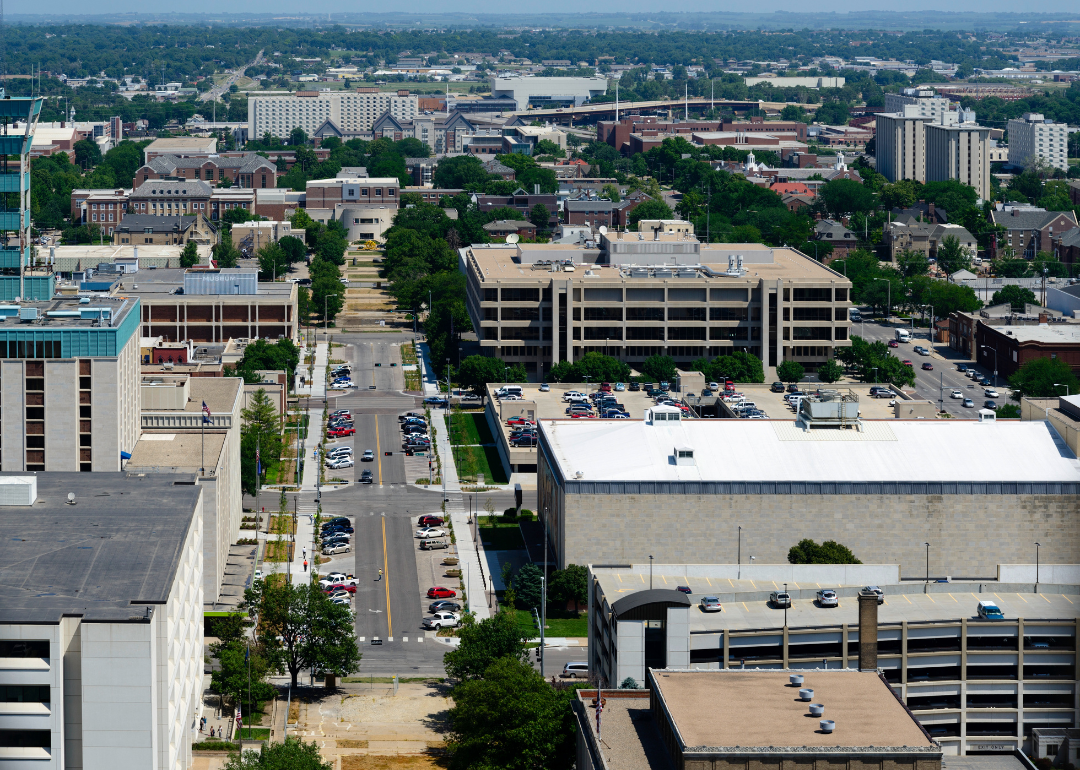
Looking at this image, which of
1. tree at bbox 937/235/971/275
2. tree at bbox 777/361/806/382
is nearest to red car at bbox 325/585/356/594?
tree at bbox 777/361/806/382

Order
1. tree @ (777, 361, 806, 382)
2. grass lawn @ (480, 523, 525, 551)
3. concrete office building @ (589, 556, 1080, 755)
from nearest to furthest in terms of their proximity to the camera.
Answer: concrete office building @ (589, 556, 1080, 755), grass lawn @ (480, 523, 525, 551), tree @ (777, 361, 806, 382)

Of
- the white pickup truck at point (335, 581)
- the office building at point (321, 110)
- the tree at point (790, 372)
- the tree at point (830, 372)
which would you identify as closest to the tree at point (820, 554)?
the white pickup truck at point (335, 581)

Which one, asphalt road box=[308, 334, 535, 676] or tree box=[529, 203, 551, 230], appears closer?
asphalt road box=[308, 334, 535, 676]

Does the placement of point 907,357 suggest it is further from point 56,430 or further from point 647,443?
point 56,430

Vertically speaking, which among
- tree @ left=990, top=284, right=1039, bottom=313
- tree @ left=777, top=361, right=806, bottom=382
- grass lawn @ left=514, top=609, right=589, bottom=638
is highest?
tree @ left=990, top=284, right=1039, bottom=313

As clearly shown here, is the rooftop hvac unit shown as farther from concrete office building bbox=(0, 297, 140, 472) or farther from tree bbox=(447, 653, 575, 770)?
concrete office building bbox=(0, 297, 140, 472)

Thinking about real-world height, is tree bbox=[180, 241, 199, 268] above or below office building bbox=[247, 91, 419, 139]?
below

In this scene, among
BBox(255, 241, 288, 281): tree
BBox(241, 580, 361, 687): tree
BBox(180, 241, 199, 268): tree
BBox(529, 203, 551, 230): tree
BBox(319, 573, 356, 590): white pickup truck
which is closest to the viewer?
BBox(241, 580, 361, 687): tree
